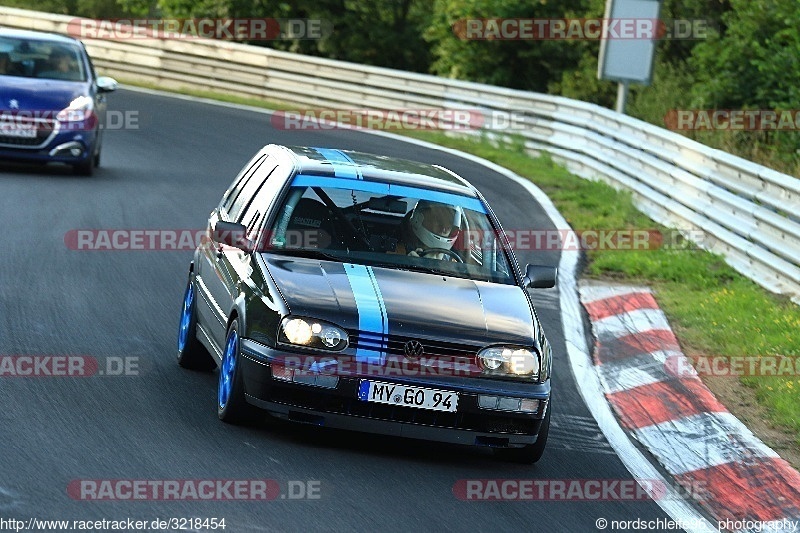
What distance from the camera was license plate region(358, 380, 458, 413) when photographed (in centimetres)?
761

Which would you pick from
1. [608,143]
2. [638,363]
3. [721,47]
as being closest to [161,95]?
[721,47]

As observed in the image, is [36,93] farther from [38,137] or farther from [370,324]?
[370,324]

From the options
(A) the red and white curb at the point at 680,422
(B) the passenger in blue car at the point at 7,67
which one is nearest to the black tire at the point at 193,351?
(A) the red and white curb at the point at 680,422

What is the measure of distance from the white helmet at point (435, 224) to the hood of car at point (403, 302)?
350 mm

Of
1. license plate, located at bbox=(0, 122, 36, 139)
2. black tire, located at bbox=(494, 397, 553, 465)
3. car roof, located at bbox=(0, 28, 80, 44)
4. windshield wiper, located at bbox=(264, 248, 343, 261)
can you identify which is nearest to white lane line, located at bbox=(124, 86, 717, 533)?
black tire, located at bbox=(494, 397, 553, 465)

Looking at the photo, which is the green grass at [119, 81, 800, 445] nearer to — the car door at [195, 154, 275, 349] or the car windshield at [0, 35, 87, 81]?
the car door at [195, 154, 275, 349]

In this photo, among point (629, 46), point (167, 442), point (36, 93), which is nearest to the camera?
point (167, 442)

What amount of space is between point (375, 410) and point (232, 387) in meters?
0.78

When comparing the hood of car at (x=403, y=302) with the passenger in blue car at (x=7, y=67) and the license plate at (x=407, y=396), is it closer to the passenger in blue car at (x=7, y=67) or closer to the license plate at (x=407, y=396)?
the license plate at (x=407, y=396)

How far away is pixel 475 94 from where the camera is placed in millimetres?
26156

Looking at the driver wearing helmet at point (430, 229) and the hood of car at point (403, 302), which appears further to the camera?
the driver wearing helmet at point (430, 229)

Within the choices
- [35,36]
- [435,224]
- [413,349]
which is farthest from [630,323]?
[35,36]

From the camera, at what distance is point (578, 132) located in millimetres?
22094

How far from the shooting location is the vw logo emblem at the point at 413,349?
7680 millimetres
